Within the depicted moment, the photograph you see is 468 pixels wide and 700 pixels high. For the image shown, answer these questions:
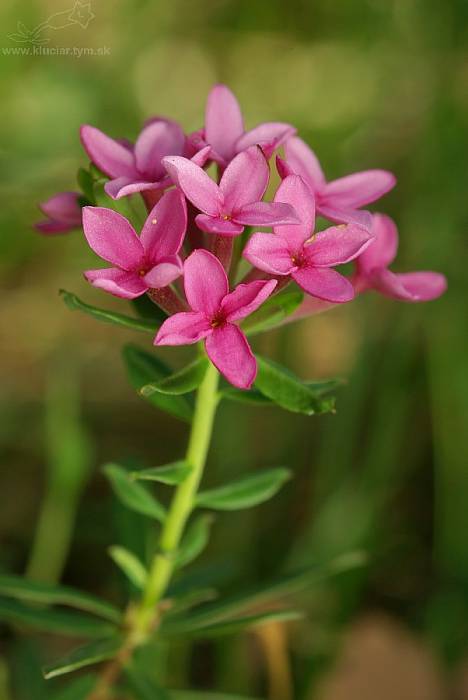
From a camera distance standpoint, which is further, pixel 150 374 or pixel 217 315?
pixel 150 374

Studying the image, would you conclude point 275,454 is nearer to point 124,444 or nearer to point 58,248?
point 124,444

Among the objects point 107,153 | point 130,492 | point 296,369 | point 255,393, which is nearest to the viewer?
point 107,153

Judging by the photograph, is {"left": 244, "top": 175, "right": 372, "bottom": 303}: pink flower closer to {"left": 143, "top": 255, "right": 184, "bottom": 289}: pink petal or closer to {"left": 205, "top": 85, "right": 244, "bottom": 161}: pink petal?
{"left": 143, "top": 255, "right": 184, "bottom": 289}: pink petal

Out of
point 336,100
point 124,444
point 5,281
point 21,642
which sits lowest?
point 21,642

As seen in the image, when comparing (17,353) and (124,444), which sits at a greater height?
(17,353)

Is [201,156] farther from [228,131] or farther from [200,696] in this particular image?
[200,696]

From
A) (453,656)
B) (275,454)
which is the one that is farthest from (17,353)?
(453,656)

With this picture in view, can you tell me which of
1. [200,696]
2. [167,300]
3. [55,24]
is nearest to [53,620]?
→ [200,696]

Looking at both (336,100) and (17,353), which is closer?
(17,353)
